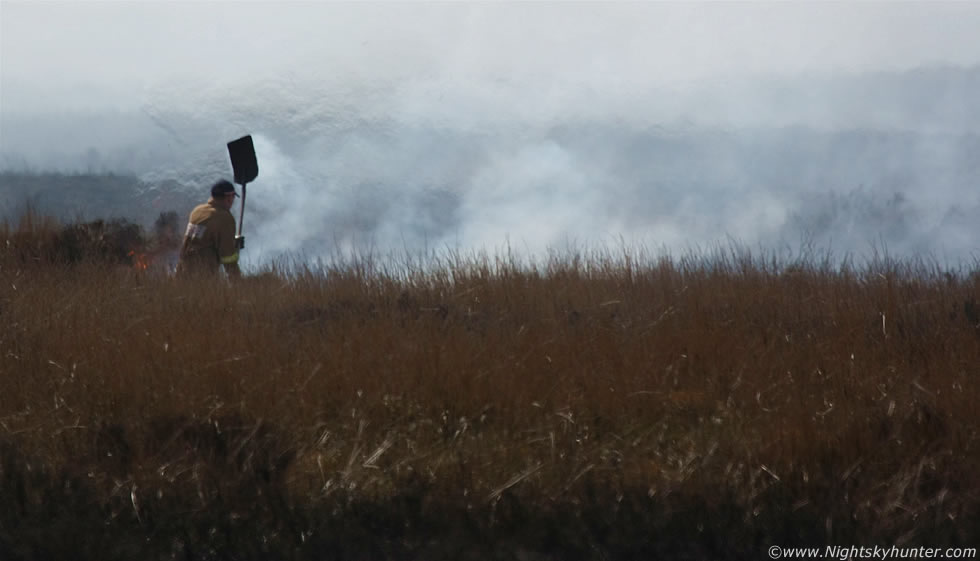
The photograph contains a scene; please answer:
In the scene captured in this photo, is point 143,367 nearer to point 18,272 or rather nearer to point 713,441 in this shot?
point 713,441

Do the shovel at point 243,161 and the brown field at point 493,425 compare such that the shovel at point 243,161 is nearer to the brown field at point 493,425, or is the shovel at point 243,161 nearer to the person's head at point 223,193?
the person's head at point 223,193

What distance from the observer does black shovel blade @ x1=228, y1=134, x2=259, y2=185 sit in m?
13.6

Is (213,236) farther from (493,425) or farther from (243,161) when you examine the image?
(493,425)

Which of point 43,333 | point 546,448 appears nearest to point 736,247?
point 546,448

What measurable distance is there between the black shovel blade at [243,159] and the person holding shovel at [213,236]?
1.51 meters

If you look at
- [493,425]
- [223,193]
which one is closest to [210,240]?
[223,193]

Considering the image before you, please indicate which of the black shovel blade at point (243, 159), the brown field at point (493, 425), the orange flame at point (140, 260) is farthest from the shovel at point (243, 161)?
the brown field at point (493, 425)

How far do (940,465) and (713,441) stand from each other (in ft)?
3.85

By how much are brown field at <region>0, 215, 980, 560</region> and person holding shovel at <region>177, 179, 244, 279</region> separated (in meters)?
3.01

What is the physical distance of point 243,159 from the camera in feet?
45.0

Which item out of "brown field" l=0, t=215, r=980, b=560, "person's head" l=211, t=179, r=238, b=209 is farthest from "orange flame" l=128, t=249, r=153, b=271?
"brown field" l=0, t=215, r=980, b=560

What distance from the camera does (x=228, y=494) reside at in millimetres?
5289

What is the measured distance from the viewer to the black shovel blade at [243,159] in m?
13.6

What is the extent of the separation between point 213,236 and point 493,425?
6.96m
